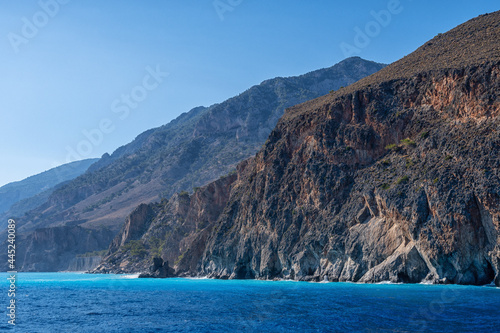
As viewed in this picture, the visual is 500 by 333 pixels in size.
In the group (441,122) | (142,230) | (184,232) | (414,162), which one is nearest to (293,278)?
(414,162)

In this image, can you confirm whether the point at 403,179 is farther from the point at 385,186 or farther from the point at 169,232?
the point at 169,232

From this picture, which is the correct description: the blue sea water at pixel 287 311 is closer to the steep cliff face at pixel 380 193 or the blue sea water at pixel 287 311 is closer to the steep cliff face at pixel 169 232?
the steep cliff face at pixel 380 193

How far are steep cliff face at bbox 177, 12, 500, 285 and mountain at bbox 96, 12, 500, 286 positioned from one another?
0.16 meters

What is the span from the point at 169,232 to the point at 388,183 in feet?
271

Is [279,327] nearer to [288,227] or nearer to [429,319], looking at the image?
[429,319]

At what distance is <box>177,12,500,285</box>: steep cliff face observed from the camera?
175 ft

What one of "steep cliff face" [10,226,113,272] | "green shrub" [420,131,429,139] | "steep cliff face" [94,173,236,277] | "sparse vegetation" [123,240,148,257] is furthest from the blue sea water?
"steep cliff face" [10,226,113,272]

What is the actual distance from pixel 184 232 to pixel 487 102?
269ft

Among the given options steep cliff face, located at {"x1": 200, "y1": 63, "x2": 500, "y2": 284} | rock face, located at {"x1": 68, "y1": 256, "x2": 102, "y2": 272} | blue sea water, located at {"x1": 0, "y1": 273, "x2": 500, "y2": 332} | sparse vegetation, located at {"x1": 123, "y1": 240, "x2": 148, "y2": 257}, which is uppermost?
steep cliff face, located at {"x1": 200, "y1": 63, "x2": 500, "y2": 284}

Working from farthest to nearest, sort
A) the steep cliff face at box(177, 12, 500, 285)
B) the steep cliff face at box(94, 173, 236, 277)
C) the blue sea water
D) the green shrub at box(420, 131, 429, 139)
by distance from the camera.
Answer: the steep cliff face at box(94, 173, 236, 277) → the green shrub at box(420, 131, 429, 139) → the steep cliff face at box(177, 12, 500, 285) → the blue sea water

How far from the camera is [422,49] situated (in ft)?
274

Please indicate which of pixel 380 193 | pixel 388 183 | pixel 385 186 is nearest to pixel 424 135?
pixel 388 183

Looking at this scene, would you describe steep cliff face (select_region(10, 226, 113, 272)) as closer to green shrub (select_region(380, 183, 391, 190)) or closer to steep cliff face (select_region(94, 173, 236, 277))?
steep cliff face (select_region(94, 173, 236, 277))

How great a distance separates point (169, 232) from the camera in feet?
443
